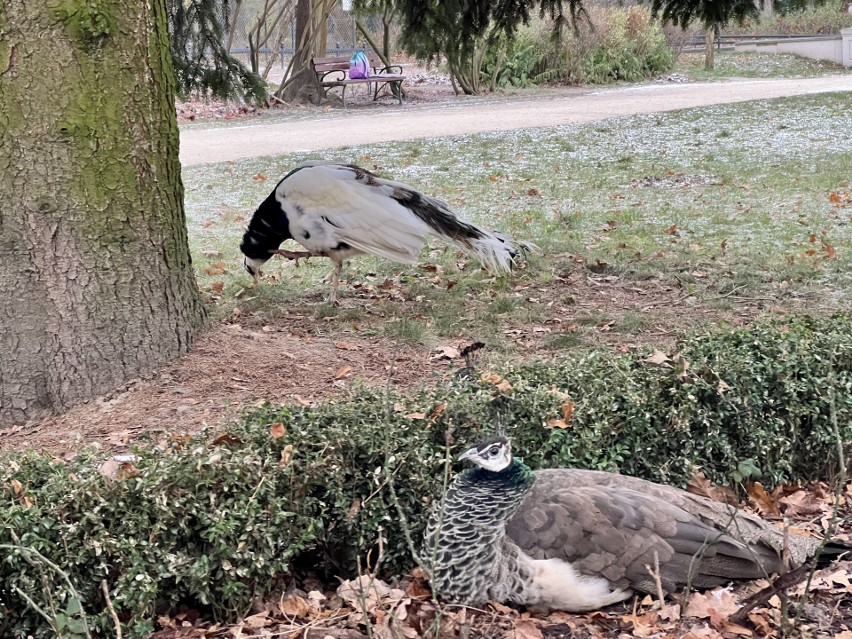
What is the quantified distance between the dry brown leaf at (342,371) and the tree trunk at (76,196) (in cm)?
90

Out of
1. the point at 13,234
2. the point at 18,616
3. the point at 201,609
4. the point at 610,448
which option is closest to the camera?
the point at 18,616

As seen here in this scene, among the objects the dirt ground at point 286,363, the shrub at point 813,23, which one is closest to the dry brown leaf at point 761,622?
the dirt ground at point 286,363

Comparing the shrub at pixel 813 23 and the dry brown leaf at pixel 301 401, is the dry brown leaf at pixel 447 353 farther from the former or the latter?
the shrub at pixel 813 23

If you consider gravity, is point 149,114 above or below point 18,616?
above

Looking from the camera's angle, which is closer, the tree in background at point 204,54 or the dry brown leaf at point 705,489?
the dry brown leaf at point 705,489

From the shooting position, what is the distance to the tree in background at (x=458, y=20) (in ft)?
25.2

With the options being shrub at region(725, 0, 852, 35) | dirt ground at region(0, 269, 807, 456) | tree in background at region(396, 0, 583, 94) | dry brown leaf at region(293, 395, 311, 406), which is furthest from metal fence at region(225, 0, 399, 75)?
dry brown leaf at region(293, 395, 311, 406)

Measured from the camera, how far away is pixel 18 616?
3020 mm

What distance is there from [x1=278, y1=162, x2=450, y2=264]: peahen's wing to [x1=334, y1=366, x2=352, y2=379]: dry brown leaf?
5.37ft

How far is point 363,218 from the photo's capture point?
20.7ft

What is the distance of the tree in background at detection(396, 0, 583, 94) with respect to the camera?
7.68 m

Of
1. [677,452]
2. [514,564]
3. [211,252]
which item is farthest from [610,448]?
[211,252]

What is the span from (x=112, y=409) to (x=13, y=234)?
0.90m

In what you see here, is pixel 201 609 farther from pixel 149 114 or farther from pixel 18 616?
pixel 149 114
